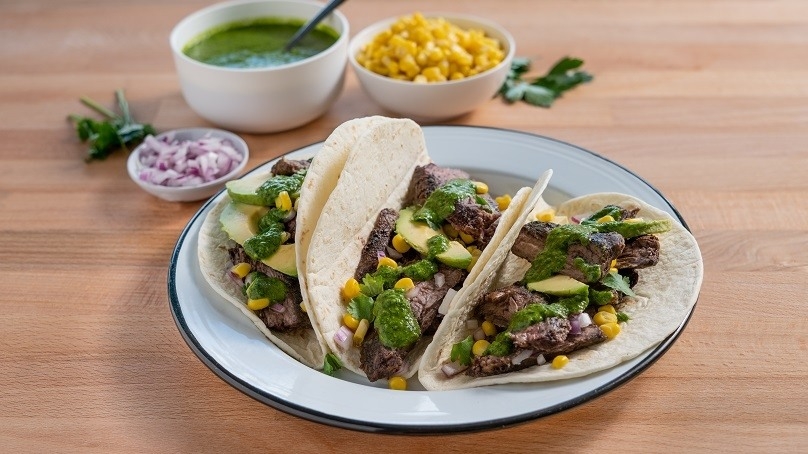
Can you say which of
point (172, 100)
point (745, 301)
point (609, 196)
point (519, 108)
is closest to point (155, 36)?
point (172, 100)

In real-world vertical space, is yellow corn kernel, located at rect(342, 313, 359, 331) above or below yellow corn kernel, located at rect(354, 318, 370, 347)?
above

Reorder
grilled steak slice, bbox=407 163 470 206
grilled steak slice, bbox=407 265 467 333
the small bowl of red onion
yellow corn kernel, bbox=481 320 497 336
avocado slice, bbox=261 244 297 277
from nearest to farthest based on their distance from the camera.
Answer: yellow corn kernel, bbox=481 320 497 336 < grilled steak slice, bbox=407 265 467 333 < avocado slice, bbox=261 244 297 277 < grilled steak slice, bbox=407 163 470 206 < the small bowl of red onion

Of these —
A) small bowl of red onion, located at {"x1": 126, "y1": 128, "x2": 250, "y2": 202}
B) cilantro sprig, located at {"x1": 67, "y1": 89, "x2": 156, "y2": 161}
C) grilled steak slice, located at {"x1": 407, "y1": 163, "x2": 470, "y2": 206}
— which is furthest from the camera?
cilantro sprig, located at {"x1": 67, "y1": 89, "x2": 156, "y2": 161}

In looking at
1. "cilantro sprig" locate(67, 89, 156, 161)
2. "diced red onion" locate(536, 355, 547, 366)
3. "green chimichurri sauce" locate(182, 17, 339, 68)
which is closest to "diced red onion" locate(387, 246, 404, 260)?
"diced red onion" locate(536, 355, 547, 366)

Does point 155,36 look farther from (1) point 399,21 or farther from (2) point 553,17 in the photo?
(2) point 553,17

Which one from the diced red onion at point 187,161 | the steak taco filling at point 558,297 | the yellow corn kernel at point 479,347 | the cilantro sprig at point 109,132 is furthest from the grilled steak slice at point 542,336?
the cilantro sprig at point 109,132

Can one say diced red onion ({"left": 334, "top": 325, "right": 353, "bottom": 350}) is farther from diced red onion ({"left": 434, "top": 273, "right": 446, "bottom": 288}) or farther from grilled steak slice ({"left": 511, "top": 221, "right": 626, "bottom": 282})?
grilled steak slice ({"left": 511, "top": 221, "right": 626, "bottom": 282})

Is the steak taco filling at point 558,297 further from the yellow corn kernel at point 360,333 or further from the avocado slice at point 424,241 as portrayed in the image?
the yellow corn kernel at point 360,333
